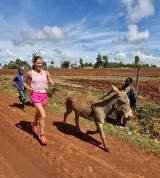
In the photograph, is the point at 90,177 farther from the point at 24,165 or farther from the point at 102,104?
the point at 102,104

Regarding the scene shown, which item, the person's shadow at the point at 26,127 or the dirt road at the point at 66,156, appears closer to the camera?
the dirt road at the point at 66,156

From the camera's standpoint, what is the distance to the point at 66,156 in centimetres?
756

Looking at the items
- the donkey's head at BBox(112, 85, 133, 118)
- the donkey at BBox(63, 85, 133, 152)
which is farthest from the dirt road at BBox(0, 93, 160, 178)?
the donkey's head at BBox(112, 85, 133, 118)

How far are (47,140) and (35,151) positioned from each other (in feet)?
2.73

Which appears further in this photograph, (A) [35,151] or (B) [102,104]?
(B) [102,104]

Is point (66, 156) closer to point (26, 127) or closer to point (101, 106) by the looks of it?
point (101, 106)

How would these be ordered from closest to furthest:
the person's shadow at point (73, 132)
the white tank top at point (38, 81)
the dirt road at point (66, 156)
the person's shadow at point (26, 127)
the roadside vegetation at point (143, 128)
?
1. the dirt road at point (66, 156)
2. the white tank top at point (38, 81)
3. the person's shadow at point (26, 127)
4. the person's shadow at point (73, 132)
5. the roadside vegetation at point (143, 128)

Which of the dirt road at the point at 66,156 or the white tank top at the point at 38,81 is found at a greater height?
the white tank top at the point at 38,81

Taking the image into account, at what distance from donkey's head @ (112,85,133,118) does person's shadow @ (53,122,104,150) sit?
3.98ft

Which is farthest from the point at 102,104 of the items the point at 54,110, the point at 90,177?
the point at 54,110

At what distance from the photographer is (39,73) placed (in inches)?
322

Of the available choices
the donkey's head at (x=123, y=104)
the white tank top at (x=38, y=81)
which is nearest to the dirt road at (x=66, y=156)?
the donkey's head at (x=123, y=104)

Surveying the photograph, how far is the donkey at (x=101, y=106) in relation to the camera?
8.23m

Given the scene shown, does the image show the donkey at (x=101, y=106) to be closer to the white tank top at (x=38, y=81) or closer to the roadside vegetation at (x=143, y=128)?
the white tank top at (x=38, y=81)
